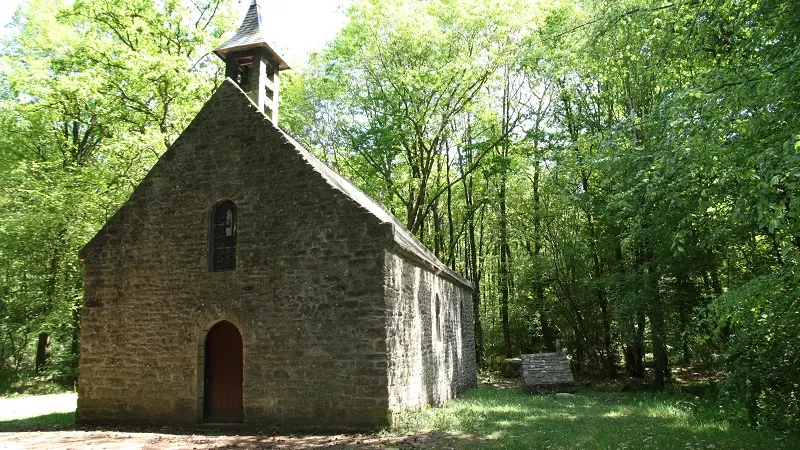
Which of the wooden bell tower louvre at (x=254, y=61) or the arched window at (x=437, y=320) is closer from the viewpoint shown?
the wooden bell tower louvre at (x=254, y=61)

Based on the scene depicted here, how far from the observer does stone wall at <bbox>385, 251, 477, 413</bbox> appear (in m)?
11.4

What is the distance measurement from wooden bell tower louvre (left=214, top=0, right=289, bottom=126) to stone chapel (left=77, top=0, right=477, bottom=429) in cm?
209

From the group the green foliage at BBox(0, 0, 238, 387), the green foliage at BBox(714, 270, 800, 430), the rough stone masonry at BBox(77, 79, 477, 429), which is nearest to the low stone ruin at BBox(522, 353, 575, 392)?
the rough stone masonry at BBox(77, 79, 477, 429)

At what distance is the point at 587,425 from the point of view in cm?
1146

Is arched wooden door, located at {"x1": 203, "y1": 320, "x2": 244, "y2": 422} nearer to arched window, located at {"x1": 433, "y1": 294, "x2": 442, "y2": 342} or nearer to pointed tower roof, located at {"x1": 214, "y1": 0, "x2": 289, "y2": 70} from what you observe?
arched window, located at {"x1": 433, "y1": 294, "x2": 442, "y2": 342}

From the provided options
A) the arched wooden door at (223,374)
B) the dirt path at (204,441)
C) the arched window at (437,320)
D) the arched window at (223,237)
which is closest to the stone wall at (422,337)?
the arched window at (437,320)

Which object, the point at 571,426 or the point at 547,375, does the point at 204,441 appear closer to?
the point at 571,426

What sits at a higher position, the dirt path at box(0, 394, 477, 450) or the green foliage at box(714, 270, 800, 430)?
the green foliage at box(714, 270, 800, 430)

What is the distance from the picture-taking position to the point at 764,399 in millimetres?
9766

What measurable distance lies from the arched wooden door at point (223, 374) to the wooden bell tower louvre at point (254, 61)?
6.23 m

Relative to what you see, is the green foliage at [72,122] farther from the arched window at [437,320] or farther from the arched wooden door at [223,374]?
the arched window at [437,320]

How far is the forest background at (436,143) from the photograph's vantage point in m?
17.6

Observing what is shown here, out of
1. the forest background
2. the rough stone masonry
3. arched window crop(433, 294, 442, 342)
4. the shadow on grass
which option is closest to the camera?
the rough stone masonry

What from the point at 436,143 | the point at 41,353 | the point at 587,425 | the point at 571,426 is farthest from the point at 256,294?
the point at 41,353
